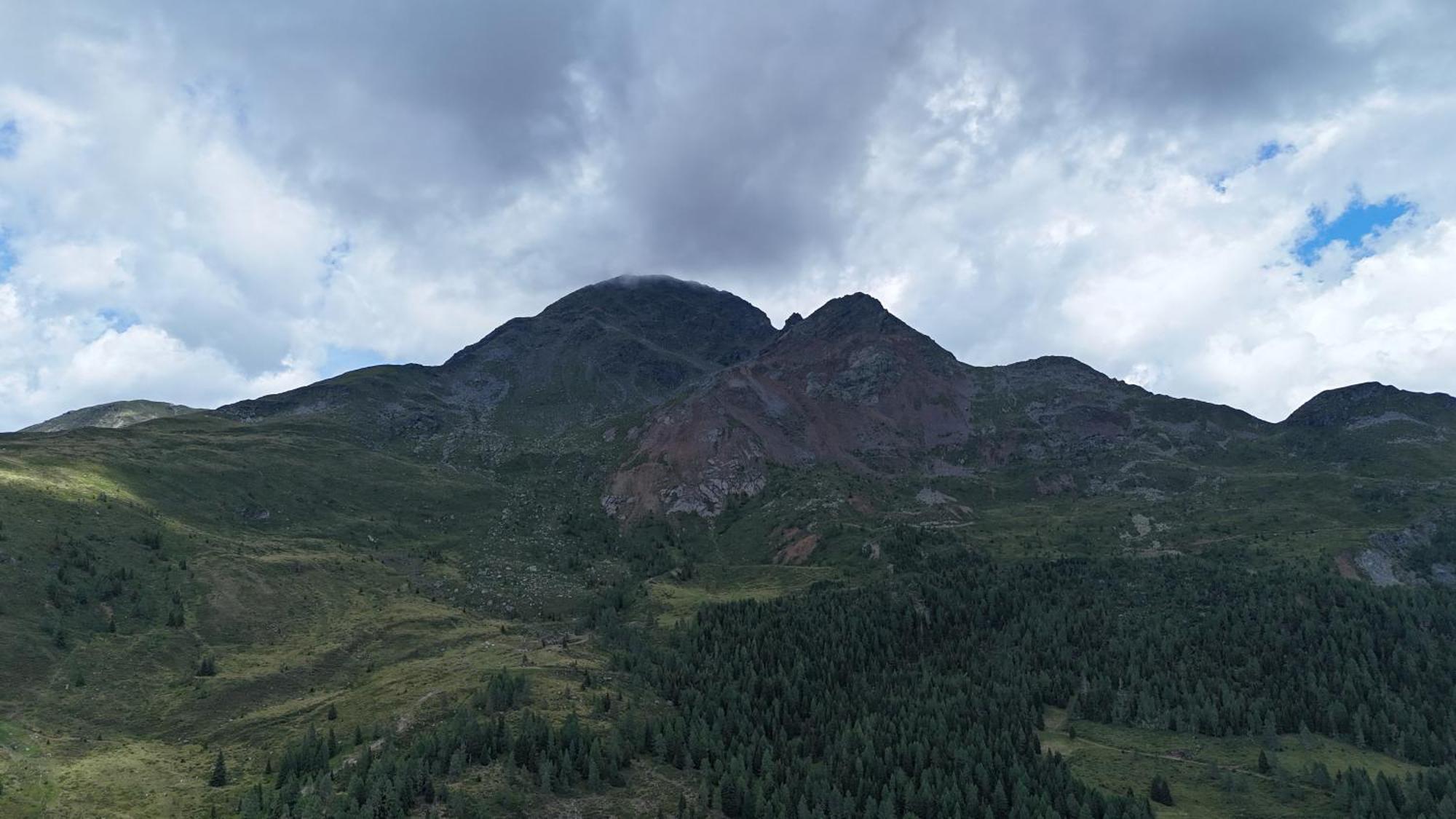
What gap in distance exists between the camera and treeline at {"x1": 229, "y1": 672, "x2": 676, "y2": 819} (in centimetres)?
7425

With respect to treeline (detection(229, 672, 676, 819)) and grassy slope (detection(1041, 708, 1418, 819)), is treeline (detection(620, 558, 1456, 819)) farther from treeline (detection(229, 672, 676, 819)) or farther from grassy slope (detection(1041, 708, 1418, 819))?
treeline (detection(229, 672, 676, 819))

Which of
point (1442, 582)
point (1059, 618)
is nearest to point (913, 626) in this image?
point (1059, 618)

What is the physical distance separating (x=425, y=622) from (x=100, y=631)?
159ft

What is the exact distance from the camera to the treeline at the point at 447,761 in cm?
7425

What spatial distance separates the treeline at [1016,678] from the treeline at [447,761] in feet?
40.0

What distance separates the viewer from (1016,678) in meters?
130

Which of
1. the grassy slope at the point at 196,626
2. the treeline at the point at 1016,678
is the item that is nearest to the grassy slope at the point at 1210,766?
the treeline at the point at 1016,678

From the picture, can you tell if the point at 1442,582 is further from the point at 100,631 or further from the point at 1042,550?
the point at 100,631

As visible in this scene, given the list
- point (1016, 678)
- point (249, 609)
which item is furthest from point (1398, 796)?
point (249, 609)

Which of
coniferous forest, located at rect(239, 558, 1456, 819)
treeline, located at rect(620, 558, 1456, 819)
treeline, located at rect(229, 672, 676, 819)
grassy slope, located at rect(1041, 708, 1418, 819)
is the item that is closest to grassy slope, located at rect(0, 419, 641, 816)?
treeline, located at rect(229, 672, 676, 819)

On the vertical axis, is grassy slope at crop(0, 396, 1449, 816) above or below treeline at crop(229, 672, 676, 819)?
above

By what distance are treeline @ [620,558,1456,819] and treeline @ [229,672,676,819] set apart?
12.2 meters

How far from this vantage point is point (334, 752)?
86938 mm

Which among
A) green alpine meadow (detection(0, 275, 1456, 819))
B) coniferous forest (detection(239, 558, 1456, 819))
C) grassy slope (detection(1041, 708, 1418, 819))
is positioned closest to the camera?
green alpine meadow (detection(0, 275, 1456, 819))
